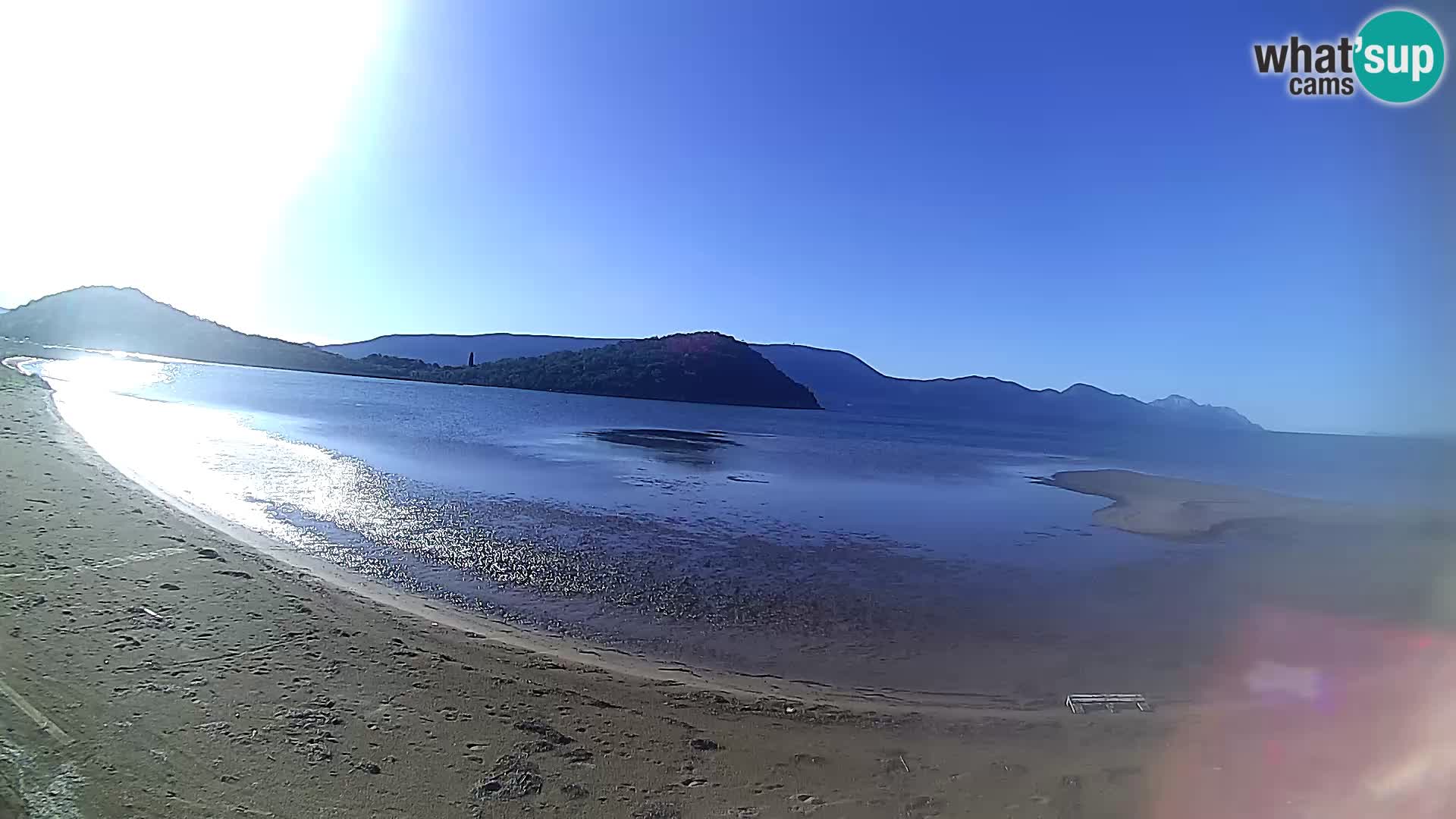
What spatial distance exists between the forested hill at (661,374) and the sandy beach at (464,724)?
134 m

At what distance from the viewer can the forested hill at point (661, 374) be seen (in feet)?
479

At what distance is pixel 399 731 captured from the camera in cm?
636

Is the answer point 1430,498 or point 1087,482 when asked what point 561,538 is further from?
point 1430,498

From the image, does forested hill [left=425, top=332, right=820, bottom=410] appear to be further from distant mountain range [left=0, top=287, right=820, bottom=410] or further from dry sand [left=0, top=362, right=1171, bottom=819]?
dry sand [left=0, top=362, right=1171, bottom=819]

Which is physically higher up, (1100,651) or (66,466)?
(66,466)

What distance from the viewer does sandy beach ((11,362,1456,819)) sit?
215 inches

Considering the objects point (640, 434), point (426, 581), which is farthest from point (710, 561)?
point (640, 434)

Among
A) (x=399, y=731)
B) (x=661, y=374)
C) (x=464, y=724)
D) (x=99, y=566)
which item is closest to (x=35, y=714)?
(x=399, y=731)

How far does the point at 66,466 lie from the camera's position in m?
16.5

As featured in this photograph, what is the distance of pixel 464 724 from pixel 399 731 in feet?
1.81

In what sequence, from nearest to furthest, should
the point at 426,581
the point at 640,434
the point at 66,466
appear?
the point at 426,581 → the point at 66,466 → the point at 640,434

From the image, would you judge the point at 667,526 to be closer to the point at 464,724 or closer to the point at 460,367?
the point at 464,724

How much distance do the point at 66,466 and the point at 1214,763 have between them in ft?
72.6

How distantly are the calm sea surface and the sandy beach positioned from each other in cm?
165
